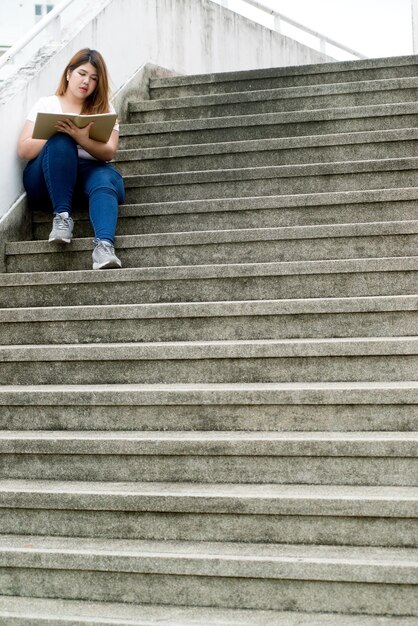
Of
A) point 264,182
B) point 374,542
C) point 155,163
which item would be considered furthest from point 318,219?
point 374,542

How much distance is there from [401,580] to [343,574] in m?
0.19

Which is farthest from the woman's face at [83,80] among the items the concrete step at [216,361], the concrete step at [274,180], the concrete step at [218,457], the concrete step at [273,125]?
the concrete step at [218,457]

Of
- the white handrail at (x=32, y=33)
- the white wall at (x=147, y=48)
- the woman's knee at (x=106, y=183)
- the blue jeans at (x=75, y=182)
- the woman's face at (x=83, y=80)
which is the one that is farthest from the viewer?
the white handrail at (x=32, y=33)

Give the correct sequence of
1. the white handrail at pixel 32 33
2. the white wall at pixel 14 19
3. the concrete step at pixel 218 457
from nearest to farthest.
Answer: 1. the concrete step at pixel 218 457
2. the white handrail at pixel 32 33
3. the white wall at pixel 14 19

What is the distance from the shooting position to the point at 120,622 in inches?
115

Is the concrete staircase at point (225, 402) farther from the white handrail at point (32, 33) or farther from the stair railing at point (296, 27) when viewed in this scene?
the stair railing at point (296, 27)

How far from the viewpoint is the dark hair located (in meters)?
5.01

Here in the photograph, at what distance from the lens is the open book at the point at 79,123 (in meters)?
4.66

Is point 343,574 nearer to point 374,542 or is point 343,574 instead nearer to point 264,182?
point 374,542

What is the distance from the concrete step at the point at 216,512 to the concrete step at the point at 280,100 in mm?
3571

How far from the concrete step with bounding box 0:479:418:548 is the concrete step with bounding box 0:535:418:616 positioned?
4 centimetres

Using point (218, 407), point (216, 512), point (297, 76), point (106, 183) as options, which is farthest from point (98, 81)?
point (216, 512)

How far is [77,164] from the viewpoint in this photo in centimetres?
481

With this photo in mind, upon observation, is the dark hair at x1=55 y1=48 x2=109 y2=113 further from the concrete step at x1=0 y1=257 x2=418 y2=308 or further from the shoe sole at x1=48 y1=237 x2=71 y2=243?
the concrete step at x1=0 y1=257 x2=418 y2=308
